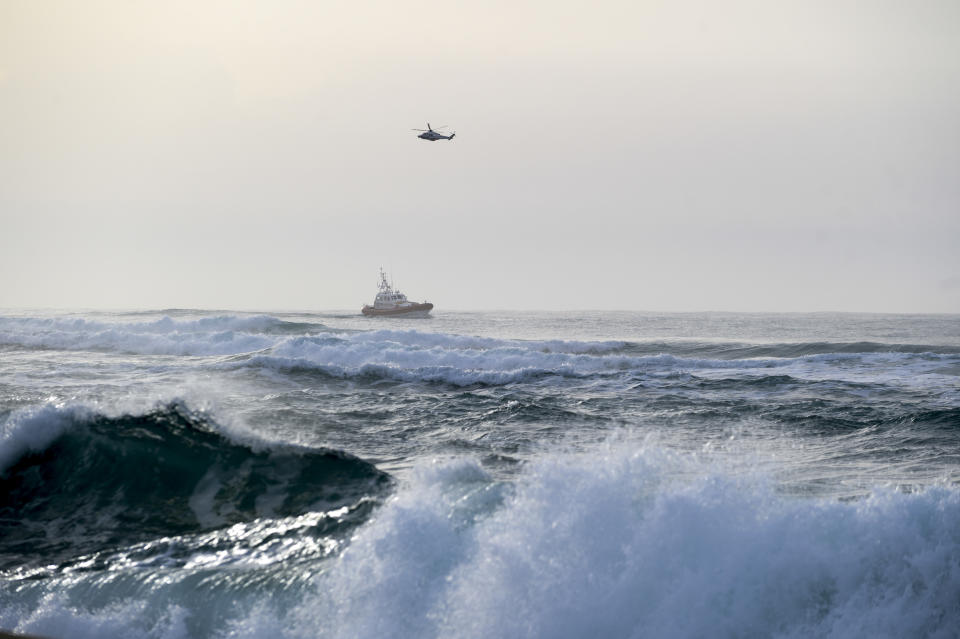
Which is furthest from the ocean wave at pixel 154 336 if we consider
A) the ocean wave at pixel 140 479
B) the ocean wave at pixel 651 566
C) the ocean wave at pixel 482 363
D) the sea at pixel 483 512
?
the ocean wave at pixel 651 566

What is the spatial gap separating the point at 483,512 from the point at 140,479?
16.0 ft

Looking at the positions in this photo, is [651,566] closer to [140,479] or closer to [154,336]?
[140,479]

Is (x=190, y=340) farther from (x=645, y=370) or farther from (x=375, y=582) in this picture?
(x=375, y=582)

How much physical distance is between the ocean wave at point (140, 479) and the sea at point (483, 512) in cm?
3

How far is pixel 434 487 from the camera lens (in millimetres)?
6527

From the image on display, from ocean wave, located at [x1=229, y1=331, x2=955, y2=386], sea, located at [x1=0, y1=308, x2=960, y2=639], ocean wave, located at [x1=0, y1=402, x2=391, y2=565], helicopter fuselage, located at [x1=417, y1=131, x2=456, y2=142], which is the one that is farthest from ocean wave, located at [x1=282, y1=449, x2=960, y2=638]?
helicopter fuselage, located at [x1=417, y1=131, x2=456, y2=142]

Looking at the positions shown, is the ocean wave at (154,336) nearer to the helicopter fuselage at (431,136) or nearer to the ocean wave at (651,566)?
the helicopter fuselage at (431,136)

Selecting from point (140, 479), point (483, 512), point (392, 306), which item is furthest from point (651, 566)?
point (392, 306)

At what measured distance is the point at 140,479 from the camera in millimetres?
8836

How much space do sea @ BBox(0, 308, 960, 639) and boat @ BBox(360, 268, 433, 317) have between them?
42.0 metres

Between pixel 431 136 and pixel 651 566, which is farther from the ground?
pixel 431 136

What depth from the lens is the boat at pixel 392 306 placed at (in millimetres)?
57594

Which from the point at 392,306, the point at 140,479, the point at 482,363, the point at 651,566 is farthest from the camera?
the point at 392,306

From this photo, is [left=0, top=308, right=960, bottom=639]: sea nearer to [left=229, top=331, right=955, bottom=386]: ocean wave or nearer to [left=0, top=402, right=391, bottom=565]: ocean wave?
[left=0, top=402, right=391, bottom=565]: ocean wave
